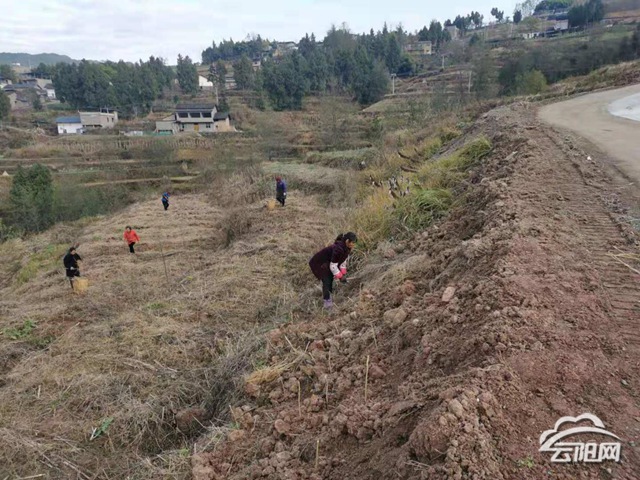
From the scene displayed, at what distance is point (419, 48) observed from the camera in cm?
7188

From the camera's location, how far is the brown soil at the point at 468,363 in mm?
2080

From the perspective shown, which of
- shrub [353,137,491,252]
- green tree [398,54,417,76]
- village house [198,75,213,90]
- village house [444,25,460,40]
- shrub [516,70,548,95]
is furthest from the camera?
village house [444,25,460,40]

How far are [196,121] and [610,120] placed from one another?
42.2 m

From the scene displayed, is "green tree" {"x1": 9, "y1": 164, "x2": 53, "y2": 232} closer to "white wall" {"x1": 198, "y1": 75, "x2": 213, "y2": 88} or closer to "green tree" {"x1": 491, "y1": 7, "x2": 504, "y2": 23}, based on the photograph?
"white wall" {"x1": 198, "y1": 75, "x2": 213, "y2": 88}

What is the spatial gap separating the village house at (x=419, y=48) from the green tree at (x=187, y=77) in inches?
1408

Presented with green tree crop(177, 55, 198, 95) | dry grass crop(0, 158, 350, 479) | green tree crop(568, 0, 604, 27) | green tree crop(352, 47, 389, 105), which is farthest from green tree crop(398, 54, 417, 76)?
dry grass crop(0, 158, 350, 479)

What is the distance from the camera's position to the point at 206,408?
13.3 feet

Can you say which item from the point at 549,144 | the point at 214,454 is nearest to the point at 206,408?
the point at 214,454

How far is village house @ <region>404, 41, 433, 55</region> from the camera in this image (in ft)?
227

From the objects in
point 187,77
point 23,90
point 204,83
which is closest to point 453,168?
point 187,77

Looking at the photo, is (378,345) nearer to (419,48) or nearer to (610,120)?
(610,120)

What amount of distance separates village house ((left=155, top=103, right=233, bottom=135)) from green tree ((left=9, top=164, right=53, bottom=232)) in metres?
25.7

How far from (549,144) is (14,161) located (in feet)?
128

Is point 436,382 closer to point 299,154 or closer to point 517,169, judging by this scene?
point 517,169
